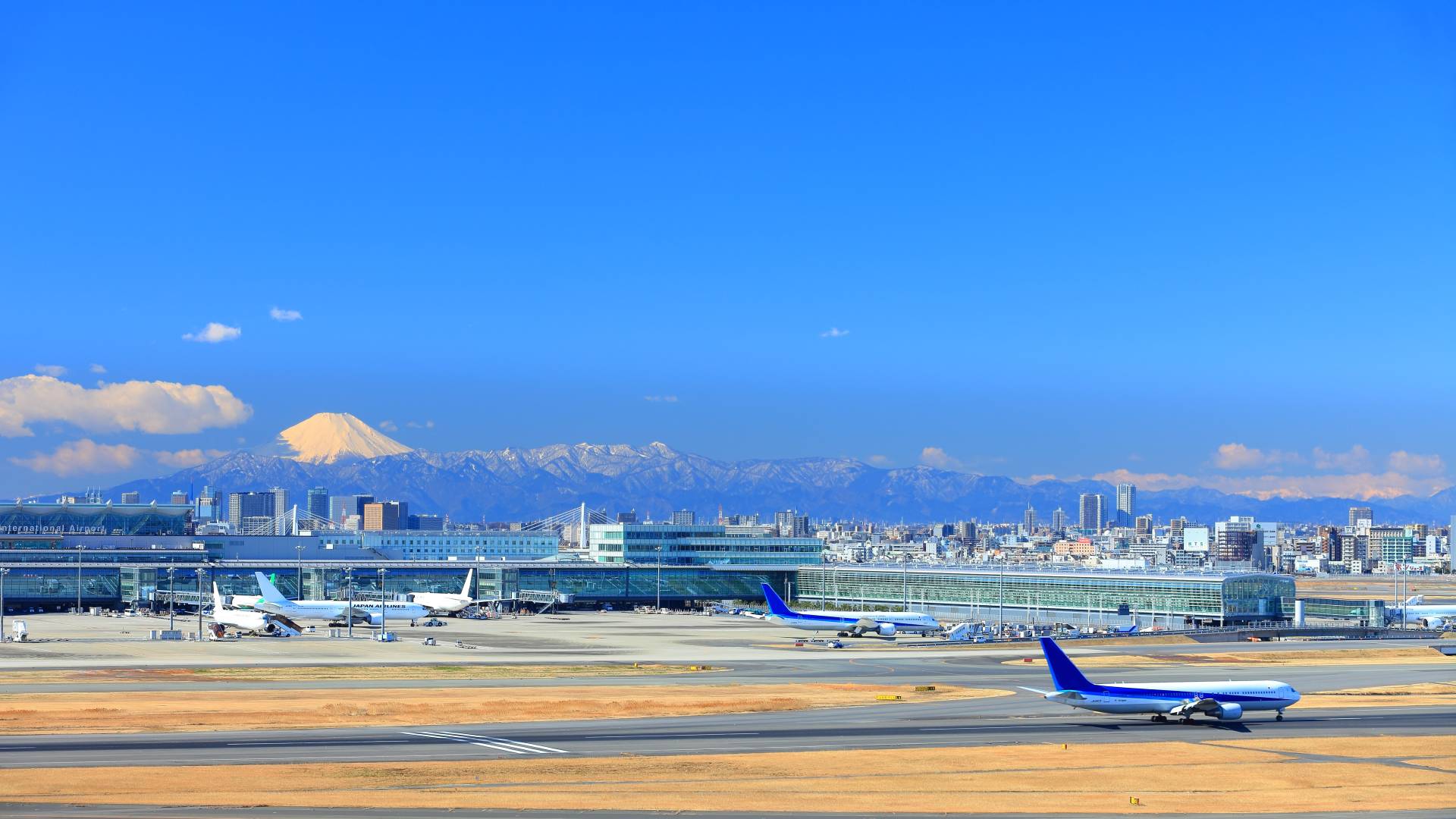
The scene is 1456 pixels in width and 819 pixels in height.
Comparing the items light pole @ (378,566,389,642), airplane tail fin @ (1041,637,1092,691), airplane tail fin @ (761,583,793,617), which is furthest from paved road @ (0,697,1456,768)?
light pole @ (378,566,389,642)

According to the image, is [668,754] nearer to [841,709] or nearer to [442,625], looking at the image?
[841,709]

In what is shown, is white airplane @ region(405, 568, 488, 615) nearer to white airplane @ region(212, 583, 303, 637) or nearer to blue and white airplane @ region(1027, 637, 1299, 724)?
white airplane @ region(212, 583, 303, 637)

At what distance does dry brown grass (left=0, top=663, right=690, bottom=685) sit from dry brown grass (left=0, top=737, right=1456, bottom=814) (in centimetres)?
4221

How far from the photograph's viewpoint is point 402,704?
84.7m

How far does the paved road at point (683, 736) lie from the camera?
2544 inches

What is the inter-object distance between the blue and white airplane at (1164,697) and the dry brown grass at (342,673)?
38936 mm

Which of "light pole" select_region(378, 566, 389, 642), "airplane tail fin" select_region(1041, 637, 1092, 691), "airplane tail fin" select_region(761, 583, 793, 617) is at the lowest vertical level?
"light pole" select_region(378, 566, 389, 642)

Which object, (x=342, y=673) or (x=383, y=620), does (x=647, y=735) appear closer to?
(x=342, y=673)

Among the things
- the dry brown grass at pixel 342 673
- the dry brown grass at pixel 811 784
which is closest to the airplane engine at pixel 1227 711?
the dry brown grass at pixel 811 784

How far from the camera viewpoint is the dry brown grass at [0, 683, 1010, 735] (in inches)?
3000

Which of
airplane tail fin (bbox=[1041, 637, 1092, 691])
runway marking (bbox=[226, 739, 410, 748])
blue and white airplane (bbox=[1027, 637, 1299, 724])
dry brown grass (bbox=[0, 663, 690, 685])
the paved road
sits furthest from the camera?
dry brown grass (bbox=[0, 663, 690, 685])

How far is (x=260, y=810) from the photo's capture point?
51.4m

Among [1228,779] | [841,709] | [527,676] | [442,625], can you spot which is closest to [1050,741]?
[1228,779]

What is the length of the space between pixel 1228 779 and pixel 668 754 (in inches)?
876
